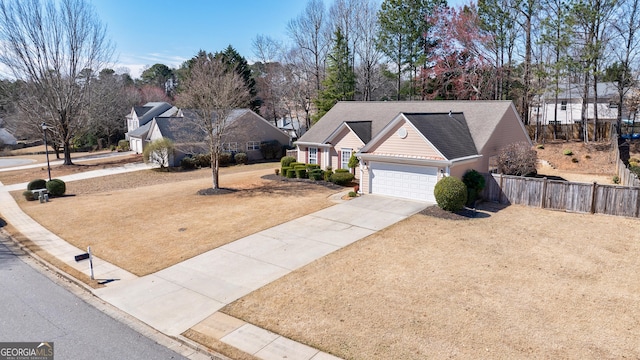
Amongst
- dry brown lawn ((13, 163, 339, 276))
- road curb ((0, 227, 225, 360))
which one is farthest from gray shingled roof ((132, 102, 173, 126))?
road curb ((0, 227, 225, 360))

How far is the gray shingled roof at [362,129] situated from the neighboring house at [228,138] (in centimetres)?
1163

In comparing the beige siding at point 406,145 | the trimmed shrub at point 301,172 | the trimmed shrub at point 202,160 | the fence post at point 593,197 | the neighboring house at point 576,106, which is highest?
the neighboring house at point 576,106

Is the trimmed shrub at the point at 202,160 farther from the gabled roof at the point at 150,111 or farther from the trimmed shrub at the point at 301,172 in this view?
the gabled roof at the point at 150,111

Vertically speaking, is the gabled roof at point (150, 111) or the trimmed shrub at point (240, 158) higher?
the gabled roof at point (150, 111)

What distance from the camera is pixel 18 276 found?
12875 millimetres

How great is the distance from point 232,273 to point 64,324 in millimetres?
4517

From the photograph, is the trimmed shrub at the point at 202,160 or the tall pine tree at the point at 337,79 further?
the tall pine tree at the point at 337,79

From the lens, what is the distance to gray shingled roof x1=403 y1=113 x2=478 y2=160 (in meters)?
20.4

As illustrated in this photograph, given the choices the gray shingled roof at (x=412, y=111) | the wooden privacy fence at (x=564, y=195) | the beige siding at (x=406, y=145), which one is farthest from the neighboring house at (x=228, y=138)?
the wooden privacy fence at (x=564, y=195)

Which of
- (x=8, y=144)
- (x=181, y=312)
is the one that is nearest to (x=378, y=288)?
(x=181, y=312)

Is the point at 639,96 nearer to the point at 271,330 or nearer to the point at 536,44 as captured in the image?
the point at 536,44

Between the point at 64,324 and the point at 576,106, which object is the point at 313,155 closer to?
the point at 64,324

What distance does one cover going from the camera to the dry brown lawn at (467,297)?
8.41 metres

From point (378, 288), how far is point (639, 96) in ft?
127
